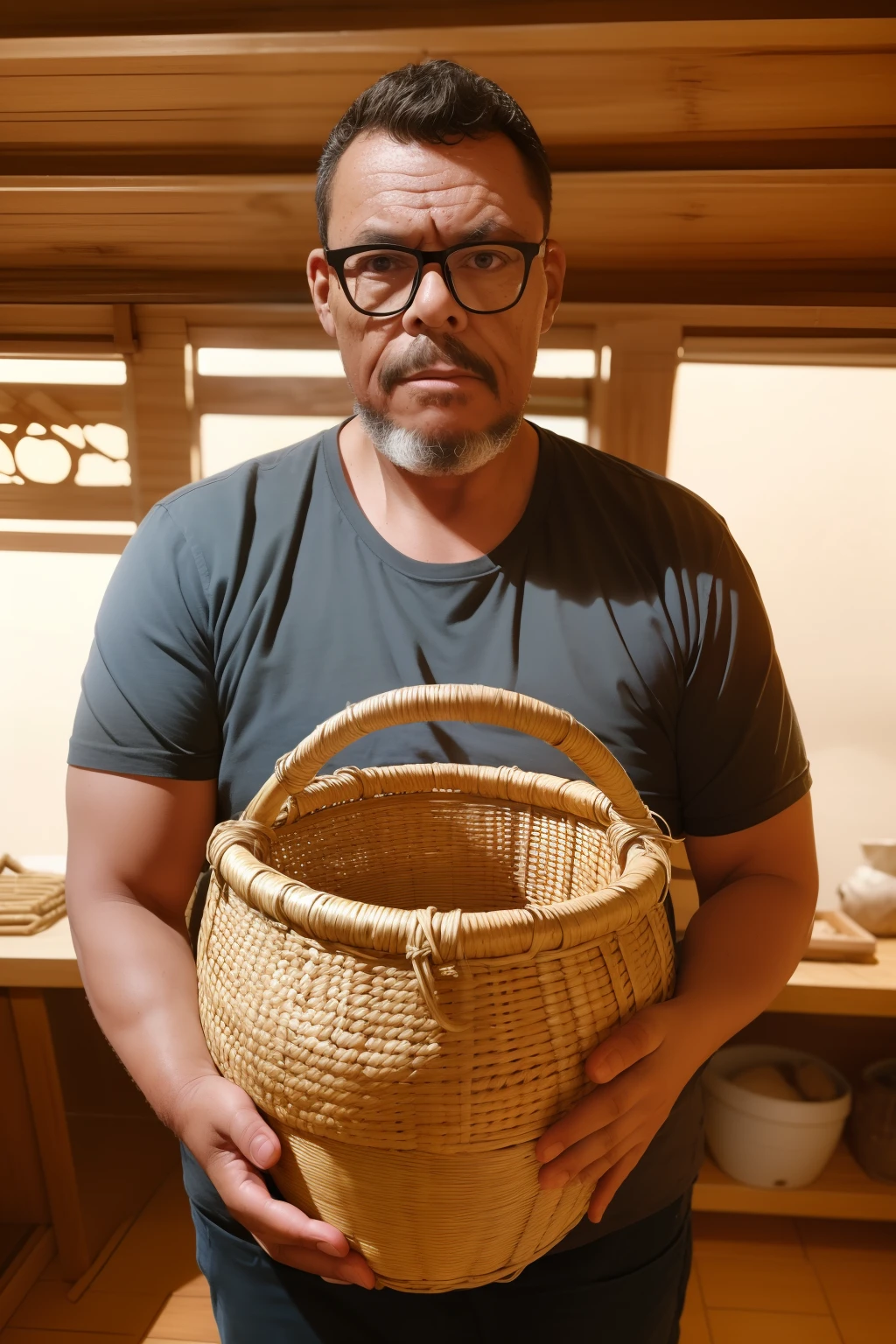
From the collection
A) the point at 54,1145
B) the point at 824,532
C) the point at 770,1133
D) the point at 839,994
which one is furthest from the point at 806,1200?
the point at 54,1145

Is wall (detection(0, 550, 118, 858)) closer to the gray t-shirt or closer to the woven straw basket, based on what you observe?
the gray t-shirt

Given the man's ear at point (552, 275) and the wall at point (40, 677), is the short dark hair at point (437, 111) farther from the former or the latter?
the wall at point (40, 677)

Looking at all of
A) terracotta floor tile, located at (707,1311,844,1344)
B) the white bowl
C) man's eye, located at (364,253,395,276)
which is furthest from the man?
terracotta floor tile, located at (707,1311,844,1344)

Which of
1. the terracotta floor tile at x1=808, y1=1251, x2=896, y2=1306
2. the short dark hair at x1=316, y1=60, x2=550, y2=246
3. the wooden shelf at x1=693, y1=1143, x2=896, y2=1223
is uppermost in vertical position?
the short dark hair at x1=316, y1=60, x2=550, y2=246

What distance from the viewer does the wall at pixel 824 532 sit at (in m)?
1.89

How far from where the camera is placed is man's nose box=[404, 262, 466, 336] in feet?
2.96

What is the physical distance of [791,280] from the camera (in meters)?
1.71

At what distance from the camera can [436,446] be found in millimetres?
947

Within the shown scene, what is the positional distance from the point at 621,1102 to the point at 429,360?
0.70m

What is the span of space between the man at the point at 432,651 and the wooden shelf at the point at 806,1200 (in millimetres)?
920

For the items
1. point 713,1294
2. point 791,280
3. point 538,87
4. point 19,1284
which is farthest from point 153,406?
point 713,1294

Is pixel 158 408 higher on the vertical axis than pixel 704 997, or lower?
higher

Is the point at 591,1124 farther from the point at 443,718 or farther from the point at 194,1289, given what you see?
the point at 194,1289

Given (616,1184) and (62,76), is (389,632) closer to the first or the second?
(616,1184)
